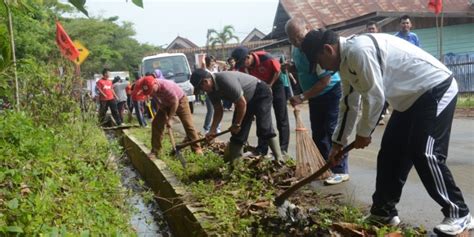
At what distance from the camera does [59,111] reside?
7.60 meters

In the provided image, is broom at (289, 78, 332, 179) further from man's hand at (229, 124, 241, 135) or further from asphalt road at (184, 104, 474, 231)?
man's hand at (229, 124, 241, 135)

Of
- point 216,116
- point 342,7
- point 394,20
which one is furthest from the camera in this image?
point 342,7

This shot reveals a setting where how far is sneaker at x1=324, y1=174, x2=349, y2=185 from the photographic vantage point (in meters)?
5.18

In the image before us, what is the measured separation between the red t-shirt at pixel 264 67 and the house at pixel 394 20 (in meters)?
6.16

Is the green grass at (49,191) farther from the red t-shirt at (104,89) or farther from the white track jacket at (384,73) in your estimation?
the red t-shirt at (104,89)

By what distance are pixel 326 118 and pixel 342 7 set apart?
1958 centimetres

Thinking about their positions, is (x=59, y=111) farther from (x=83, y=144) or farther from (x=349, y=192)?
(x=349, y=192)

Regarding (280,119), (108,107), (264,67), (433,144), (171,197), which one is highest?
(264,67)

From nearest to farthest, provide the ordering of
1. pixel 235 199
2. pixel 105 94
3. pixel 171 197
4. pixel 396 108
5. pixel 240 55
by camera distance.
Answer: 1. pixel 396 108
2. pixel 235 199
3. pixel 171 197
4. pixel 240 55
5. pixel 105 94

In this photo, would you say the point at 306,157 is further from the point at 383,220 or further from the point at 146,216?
the point at 146,216

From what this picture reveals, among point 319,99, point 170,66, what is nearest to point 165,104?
point 319,99

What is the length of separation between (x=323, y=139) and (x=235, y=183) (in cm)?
104

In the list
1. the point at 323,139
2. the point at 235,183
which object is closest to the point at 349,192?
the point at 323,139

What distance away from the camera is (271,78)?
6594mm
